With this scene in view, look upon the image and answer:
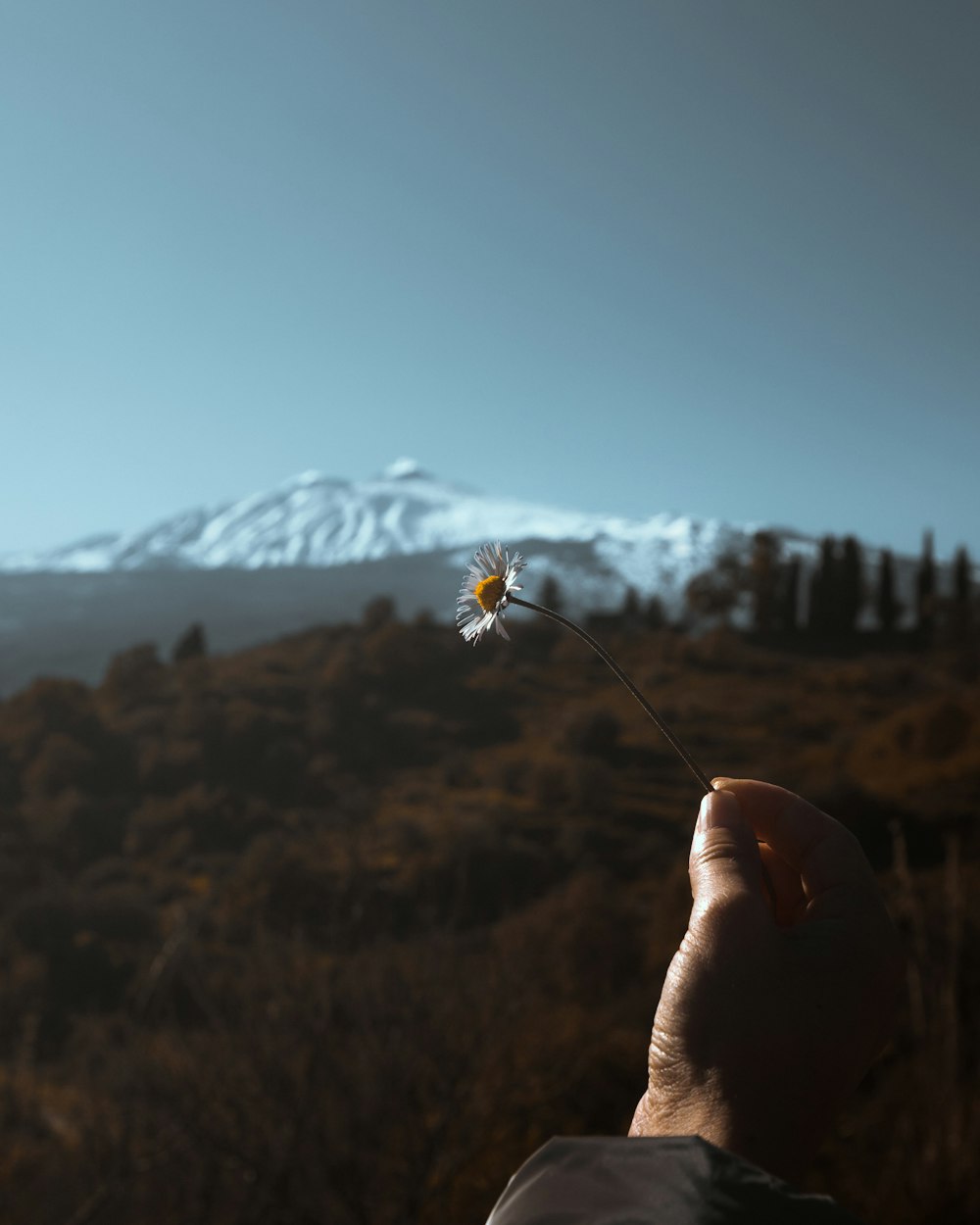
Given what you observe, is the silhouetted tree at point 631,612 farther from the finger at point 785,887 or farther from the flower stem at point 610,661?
the flower stem at point 610,661

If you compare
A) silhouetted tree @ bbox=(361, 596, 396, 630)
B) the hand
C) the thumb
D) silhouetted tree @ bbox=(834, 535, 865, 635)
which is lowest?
the hand

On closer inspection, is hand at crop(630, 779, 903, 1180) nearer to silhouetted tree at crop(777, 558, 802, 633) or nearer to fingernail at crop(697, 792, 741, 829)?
fingernail at crop(697, 792, 741, 829)

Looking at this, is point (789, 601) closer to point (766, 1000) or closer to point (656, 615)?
point (656, 615)

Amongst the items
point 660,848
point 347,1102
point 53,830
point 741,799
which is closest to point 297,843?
point 660,848

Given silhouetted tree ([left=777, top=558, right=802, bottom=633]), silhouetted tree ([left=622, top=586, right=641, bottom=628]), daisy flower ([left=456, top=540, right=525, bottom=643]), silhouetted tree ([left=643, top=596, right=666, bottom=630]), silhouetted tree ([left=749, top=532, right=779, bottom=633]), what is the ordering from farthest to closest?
silhouetted tree ([left=643, top=596, right=666, bottom=630])
silhouetted tree ([left=777, top=558, right=802, bottom=633])
silhouetted tree ([left=622, top=586, right=641, bottom=628])
silhouetted tree ([left=749, top=532, right=779, bottom=633])
daisy flower ([left=456, top=540, right=525, bottom=643])

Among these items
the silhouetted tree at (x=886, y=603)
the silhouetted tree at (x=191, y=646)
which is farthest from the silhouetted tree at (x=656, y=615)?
the silhouetted tree at (x=191, y=646)

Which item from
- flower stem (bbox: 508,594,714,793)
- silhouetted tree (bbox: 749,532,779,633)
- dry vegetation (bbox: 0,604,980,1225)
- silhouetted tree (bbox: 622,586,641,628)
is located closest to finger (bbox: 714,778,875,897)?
flower stem (bbox: 508,594,714,793)
